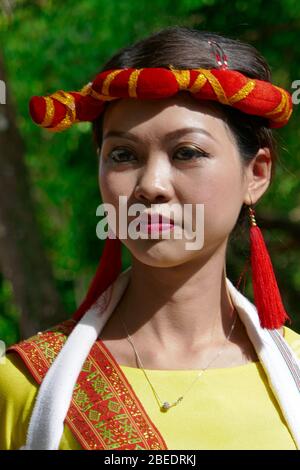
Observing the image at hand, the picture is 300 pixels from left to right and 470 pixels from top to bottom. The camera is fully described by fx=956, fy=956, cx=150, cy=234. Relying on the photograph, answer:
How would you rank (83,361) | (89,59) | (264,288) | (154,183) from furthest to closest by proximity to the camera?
1. (89,59)
2. (264,288)
3. (83,361)
4. (154,183)

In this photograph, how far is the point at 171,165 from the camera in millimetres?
2279

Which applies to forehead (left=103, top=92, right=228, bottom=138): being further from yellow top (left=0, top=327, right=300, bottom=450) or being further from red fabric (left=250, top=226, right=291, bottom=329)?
yellow top (left=0, top=327, right=300, bottom=450)

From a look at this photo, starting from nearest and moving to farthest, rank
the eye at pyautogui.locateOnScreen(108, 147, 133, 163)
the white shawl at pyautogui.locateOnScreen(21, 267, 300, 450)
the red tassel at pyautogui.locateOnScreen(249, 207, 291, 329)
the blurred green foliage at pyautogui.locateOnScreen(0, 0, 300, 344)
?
1. the white shawl at pyautogui.locateOnScreen(21, 267, 300, 450)
2. the eye at pyautogui.locateOnScreen(108, 147, 133, 163)
3. the red tassel at pyautogui.locateOnScreen(249, 207, 291, 329)
4. the blurred green foliage at pyautogui.locateOnScreen(0, 0, 300, 344)

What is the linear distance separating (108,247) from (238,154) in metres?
0.46

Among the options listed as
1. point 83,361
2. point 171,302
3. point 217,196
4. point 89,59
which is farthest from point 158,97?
point 89,59

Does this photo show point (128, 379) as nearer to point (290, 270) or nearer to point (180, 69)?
point (180, 69)

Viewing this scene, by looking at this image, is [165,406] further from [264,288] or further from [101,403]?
[264,288]

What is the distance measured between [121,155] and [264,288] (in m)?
0.54

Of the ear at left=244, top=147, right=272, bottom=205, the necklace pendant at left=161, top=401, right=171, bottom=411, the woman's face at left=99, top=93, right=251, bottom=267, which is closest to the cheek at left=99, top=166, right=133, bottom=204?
the woman's face at left=99, top=93, right=251, bottom=267

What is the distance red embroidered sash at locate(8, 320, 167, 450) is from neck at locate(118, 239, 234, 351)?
0.13m

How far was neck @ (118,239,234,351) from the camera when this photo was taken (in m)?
2.42

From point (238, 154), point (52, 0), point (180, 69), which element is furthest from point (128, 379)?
point (52, 0)

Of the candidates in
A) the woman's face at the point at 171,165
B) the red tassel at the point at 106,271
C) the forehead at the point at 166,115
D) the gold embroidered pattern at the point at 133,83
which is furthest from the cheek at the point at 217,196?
the red tassel at the point at 106,271

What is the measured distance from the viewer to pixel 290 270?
22.1 ft
